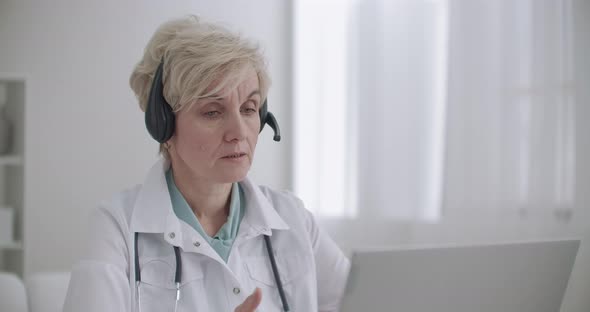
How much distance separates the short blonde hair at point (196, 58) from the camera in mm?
1331

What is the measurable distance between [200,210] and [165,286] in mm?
200

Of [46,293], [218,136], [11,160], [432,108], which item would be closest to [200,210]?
[218,136]

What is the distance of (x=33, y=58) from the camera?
374 centimetres

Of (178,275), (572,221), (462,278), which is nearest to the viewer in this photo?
(462,278)

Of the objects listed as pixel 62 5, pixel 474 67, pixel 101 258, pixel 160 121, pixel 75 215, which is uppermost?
pixel 62 5

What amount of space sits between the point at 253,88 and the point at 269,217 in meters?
0.30

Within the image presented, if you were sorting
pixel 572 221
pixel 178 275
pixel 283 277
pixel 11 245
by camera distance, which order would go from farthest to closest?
pixel 11 245, pixel 572 221, pixel 283 277, pixel 178 275

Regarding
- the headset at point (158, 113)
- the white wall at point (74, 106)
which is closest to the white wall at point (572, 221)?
the headset at point (158, 113)

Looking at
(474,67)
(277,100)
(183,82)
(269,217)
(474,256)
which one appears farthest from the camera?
(277,100)

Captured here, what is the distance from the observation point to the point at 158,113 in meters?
1.36

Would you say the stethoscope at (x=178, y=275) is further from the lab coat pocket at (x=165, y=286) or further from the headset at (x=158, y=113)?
the headset at (x=158, y=113)

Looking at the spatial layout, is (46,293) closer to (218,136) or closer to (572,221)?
(218,136)

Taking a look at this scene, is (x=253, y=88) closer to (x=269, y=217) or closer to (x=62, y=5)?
(x=269, y=217)

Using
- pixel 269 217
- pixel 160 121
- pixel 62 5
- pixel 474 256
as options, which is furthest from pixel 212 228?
pixel 62 5
